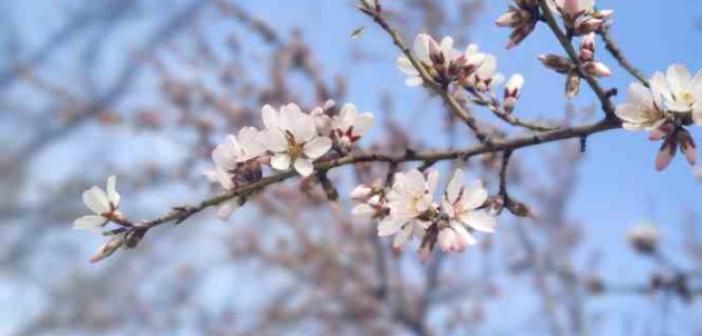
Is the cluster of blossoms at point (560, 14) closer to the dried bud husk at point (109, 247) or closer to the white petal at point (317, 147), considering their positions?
the white petal at point (317, 147)

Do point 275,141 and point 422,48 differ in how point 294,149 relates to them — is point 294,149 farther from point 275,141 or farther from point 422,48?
point 422,48

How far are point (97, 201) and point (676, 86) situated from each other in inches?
35.1

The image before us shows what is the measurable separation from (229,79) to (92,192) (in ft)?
12.5

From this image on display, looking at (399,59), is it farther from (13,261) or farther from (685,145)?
(13,261)

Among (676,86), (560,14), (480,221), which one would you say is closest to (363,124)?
(480,221)

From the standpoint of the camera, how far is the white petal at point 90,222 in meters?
1.15

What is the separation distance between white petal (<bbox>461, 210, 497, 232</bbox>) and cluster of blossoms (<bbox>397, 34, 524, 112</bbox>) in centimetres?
21

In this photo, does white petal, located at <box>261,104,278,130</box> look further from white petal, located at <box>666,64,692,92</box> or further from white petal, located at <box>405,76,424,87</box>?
white petal, located at <box>666,64,692,92</box>

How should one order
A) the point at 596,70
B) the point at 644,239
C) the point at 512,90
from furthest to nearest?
the point at 644,239, the point at 512,90, the point at 596,70

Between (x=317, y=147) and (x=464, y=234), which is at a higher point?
(x=317, y=147)

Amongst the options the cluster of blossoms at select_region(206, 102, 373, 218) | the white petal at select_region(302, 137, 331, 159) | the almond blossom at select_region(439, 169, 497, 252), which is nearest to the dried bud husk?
the cluster of blossoms at select_region(206, 102, 373, 218)

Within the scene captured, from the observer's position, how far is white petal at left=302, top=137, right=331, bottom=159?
1.11 m

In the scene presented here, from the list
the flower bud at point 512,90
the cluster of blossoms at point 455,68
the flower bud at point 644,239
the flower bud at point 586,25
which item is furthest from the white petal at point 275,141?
the flower bud at point 644,239

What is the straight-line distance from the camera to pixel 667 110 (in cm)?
100
